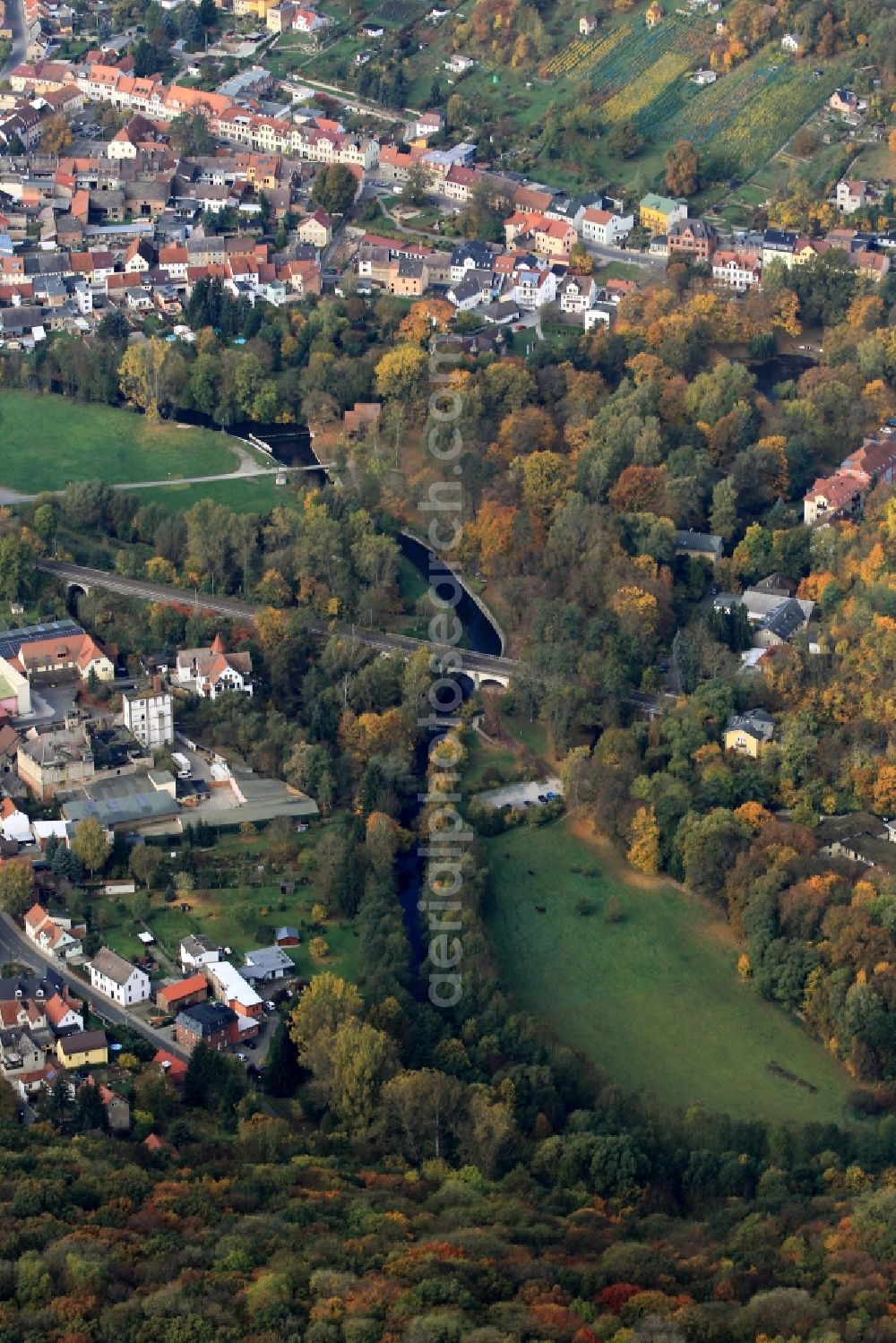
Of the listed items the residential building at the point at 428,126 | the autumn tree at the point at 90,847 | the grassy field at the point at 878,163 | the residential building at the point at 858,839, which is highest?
the grassy field at the point at 878,163

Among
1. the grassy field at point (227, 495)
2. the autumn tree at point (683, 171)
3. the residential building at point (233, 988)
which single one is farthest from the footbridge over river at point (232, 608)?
the autumn tree at point (683, 171)

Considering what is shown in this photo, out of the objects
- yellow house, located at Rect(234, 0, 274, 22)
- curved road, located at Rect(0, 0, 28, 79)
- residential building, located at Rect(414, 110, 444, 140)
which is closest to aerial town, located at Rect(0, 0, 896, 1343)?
yellow house, located at Rect(234, 0, 274, 22)

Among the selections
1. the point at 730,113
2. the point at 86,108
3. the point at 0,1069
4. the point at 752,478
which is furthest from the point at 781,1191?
the point at 86,108

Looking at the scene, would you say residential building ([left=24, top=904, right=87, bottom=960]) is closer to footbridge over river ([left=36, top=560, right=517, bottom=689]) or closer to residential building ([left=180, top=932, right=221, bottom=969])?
residential building ([left=180, top=932, right=221, bottom=969])

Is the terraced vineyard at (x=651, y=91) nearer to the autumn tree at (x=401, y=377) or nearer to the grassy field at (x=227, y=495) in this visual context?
the autumn tree at (x=401, y=377)

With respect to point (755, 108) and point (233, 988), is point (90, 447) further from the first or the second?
point (755, 108)

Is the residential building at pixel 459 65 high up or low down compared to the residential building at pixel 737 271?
up

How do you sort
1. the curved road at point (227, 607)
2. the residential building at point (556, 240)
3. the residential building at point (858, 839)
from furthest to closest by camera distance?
the residential building at point (556, 240), the curved road at point (227, 607), the residential building at point (858, 839)
